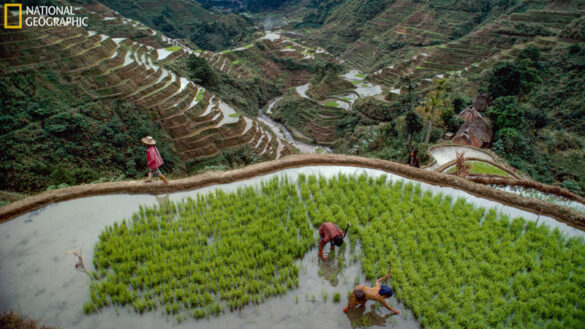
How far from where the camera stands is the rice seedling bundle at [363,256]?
462 cm

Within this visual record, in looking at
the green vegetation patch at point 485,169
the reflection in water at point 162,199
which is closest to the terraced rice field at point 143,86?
the reflection in water at point 162,199

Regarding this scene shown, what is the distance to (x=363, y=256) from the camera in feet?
18.2

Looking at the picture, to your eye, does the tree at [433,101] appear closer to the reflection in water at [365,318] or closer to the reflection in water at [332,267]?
the reflection in water at [332,267]

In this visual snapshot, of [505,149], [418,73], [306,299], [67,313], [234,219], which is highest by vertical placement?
[418,73]

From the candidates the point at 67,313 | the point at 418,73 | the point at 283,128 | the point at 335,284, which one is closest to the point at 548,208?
the point at 335,284

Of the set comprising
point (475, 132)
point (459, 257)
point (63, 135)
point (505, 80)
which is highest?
point (505, 80)

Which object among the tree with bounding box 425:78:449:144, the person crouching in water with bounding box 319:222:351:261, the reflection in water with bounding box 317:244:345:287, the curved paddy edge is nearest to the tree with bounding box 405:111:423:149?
the tree with bounding box 425:78:449:144

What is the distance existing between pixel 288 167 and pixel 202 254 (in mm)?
3616

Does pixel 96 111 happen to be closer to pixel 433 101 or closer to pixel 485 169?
pixel 433 101

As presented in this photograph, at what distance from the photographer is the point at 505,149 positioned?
1677cm

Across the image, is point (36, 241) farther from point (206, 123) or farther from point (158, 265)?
point (206, 123)

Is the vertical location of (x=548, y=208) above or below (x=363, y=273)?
above

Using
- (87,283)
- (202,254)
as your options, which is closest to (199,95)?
(202,254)

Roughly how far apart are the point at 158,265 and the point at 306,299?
2.79 metres
